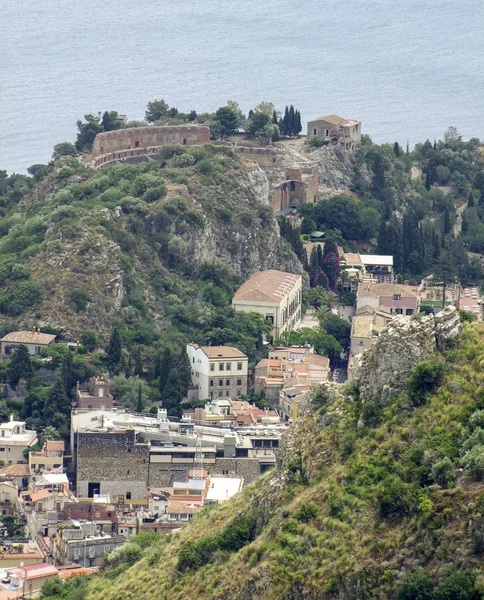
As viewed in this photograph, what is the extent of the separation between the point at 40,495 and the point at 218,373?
Answer: 1531 cm

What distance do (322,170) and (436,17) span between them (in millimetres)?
82679

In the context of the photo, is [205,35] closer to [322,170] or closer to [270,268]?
[322,170]

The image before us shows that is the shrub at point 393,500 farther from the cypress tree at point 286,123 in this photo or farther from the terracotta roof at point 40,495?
the cypress tree at point 286,123

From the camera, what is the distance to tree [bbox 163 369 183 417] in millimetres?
82750

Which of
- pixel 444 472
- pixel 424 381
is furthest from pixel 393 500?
pixel 424 381

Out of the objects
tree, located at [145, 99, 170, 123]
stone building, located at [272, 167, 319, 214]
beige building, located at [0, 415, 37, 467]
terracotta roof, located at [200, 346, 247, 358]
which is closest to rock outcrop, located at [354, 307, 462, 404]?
beige building, located at [0, 415, 37, 467]

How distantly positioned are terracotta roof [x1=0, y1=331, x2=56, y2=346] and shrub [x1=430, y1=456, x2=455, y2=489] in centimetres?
4561

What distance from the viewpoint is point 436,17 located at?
196m

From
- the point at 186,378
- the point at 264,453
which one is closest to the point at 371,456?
the point at 264,453

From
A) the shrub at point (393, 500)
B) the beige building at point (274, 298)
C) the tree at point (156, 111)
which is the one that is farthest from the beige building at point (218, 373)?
the shrub at point (393, 500)

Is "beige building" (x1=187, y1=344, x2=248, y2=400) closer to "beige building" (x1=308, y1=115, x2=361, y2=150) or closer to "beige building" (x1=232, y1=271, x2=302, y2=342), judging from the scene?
"beige building" (x1=232, y1=271, x2=302, y2=342)

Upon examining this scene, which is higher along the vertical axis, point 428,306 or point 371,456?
point 371,456

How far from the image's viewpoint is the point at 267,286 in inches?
3804

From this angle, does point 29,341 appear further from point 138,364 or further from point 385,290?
point 385,290
